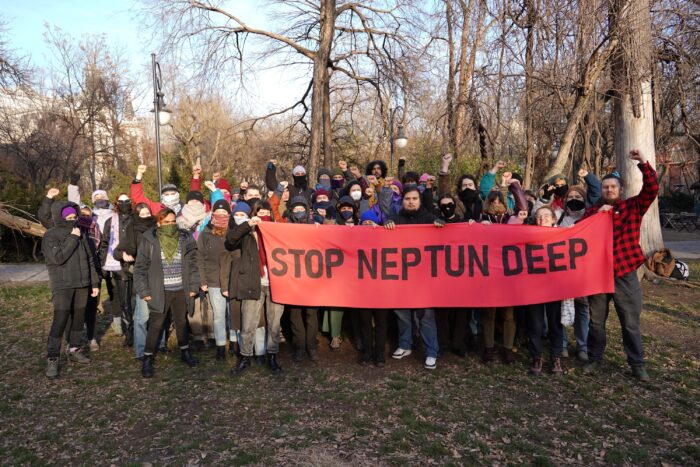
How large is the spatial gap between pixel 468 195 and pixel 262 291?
121 inches

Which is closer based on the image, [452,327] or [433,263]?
[433,263]

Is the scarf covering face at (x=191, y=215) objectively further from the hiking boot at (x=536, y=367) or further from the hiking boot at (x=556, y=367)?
the hiking boot at (x=556, y=367)

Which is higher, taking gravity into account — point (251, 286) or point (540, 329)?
point (251, 286)

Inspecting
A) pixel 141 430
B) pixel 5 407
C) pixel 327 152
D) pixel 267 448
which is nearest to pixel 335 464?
pixel 267 448

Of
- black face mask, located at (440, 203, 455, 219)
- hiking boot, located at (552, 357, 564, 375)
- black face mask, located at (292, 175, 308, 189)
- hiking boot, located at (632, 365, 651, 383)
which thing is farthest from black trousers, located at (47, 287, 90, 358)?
hiking boot, located at (632, 365, 651, 383)

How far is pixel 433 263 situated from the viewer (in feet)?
17.9

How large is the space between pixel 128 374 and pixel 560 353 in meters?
4.90

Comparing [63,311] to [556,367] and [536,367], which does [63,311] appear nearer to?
[536,367]

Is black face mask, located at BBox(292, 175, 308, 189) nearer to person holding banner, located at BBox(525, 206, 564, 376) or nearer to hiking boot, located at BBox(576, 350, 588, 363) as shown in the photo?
person holding banner, located at BBox(525, 206, 564, 376)

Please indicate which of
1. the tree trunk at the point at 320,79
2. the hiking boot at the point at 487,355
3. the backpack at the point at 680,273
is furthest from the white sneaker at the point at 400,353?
A: the tree trunk at the point at 320,79

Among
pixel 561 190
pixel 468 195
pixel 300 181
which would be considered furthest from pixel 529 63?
pixel 300 181

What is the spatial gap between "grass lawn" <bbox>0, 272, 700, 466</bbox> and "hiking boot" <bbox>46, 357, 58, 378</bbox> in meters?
0.15

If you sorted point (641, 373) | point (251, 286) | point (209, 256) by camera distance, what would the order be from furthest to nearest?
point (209, 256) → point (251, 286) → point (641, 373)

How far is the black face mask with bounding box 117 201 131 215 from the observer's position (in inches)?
242
